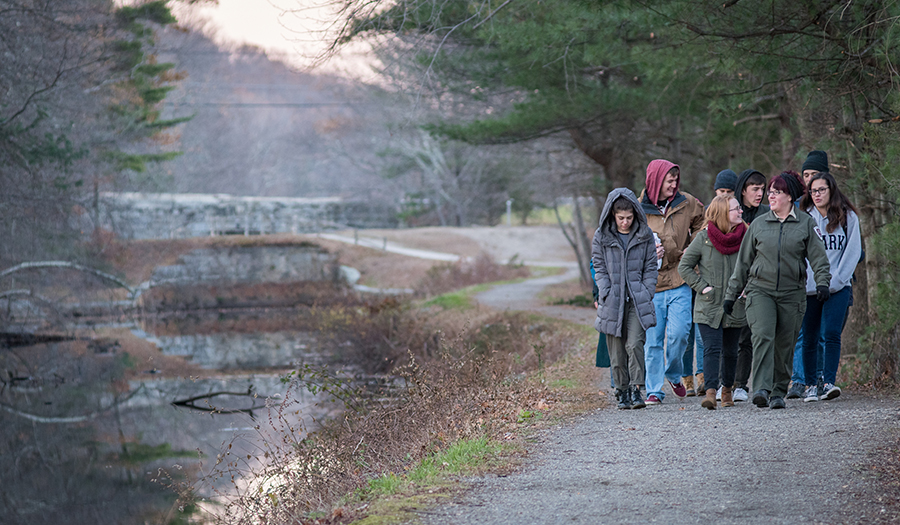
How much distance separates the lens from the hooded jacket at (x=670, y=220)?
7.61 meters

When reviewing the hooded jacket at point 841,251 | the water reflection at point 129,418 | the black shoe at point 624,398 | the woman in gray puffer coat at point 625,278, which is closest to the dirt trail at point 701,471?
the black shoe at point 624,398

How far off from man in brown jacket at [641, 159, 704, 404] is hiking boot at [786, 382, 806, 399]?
92cm

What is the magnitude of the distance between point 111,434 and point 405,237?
28.0 meters

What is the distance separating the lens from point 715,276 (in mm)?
7238

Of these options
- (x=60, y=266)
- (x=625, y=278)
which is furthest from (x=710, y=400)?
(x=60, y=266)

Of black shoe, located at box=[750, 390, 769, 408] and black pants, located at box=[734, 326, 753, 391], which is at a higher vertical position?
black pants, located at box=[734, 326, 753, 391]

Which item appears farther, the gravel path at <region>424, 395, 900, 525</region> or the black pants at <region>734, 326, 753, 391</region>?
the black pants at <region>734, 326, 753, 391</region>

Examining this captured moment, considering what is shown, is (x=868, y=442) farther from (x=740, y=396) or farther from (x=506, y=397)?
(x=506, y=397)

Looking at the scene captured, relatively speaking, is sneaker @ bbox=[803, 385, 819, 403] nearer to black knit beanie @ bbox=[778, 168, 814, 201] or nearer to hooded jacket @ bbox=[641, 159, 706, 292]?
hooded jacket @ bbox=[641, 159, 706, 292]

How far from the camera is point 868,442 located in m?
5.82

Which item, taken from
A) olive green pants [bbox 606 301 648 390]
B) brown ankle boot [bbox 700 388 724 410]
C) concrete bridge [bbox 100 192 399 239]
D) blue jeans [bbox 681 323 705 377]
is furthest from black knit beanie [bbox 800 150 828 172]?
concrete bridge [bbox 100 192 399 239]

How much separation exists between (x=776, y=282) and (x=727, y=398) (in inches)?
42.9

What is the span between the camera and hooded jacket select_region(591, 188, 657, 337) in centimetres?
714

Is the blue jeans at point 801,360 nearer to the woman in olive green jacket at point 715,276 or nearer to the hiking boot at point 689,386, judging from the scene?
the woman in olive green jacket at point 715,276
